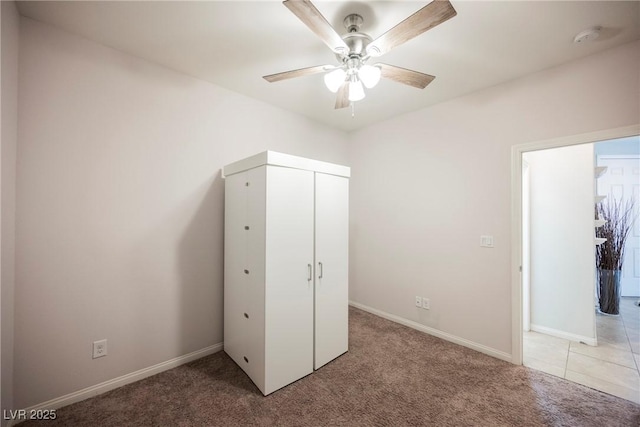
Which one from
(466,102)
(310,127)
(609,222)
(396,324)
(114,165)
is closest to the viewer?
(114,165)

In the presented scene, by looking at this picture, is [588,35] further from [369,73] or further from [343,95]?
[343,95]

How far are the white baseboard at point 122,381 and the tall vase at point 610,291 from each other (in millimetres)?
→ 5129

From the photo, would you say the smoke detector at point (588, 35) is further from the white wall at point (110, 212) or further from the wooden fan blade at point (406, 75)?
the white wall at point (110, 212)

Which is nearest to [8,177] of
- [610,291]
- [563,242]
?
[563,242]

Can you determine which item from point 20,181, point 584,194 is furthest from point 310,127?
point 584,194

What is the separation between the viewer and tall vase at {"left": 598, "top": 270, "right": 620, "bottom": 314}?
357 cm

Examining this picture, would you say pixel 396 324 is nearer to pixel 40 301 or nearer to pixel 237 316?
pixel 237 316

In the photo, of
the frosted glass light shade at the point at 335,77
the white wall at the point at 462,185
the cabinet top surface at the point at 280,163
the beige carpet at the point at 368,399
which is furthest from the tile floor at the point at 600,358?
the frosted glass light shade at the point at 335,77

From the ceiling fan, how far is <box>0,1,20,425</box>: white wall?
59.2 inches

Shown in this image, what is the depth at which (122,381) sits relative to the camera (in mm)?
2047

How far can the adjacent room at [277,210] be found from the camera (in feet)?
5.60

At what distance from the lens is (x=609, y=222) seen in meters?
3.82

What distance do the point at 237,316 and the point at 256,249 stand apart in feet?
2.44

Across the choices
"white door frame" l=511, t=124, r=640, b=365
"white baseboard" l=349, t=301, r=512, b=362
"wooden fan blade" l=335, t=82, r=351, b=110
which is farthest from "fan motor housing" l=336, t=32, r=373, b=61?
"white baseboard" l=349, t=301, r=512, b=362
